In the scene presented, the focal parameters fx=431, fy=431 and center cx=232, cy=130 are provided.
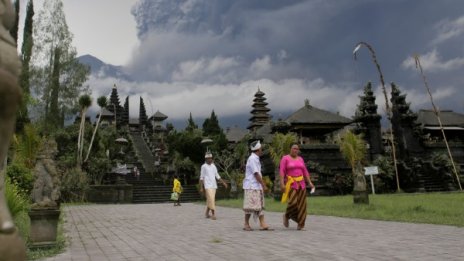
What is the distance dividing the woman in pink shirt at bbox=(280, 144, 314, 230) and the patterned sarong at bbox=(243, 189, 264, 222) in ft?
1.53

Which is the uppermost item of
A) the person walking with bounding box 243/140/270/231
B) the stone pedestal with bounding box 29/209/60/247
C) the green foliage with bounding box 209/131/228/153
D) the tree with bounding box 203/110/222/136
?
the tree with bounding box 203/110/222/136

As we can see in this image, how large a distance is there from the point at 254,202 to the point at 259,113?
168 ft

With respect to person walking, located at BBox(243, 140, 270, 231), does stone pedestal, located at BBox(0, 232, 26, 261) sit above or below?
below

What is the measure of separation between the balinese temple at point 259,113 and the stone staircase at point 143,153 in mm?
15345

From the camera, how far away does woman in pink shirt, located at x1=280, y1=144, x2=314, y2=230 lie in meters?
8.11

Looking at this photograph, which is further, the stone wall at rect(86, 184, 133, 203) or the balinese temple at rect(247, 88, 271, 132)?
the balinese temple at rect(247, 88, 271, 132)

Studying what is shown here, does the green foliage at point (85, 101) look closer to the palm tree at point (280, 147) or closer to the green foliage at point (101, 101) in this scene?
the green foliage at point (101, 101)

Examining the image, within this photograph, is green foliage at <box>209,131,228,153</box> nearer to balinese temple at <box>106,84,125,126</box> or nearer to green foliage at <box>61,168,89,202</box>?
green foliage at <box>61,168,89,202</box>

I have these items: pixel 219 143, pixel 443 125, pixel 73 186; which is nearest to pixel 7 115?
pixel 73 186

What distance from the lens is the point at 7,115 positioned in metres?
1.89

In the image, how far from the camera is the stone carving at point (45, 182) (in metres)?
Result: 6.68

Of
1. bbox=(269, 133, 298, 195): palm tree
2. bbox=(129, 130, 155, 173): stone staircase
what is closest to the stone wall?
bbox=(269, 133, 298, 195): palm tree

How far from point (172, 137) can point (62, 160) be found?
10545mm

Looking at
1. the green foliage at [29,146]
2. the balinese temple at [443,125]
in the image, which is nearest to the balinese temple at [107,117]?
the balinese temple at [443,125]
